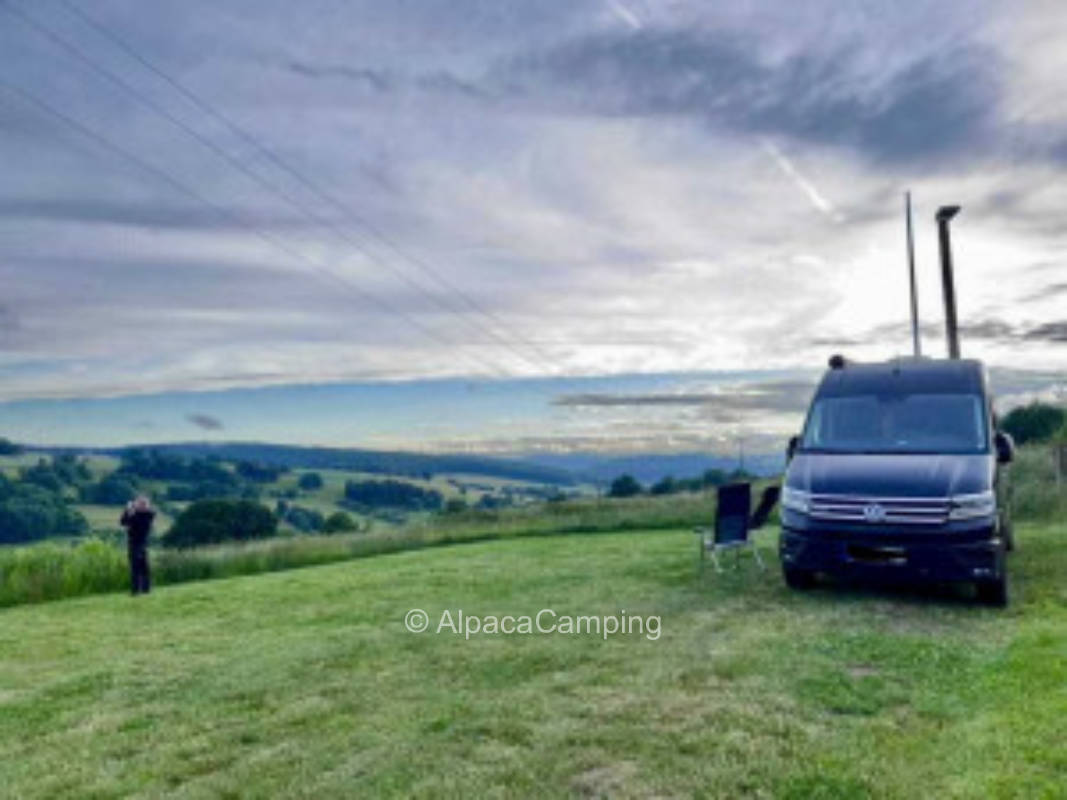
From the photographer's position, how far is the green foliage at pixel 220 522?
5334cm

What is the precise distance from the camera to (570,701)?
20.7 feet

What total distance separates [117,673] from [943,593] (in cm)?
922

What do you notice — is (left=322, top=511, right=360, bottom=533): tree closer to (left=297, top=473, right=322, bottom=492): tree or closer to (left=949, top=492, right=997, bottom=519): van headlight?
(left=297, top=473, right=322, bottom=492): tree

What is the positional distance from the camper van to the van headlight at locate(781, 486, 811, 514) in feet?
0.04

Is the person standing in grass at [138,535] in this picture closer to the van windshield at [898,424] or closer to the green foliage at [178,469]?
the van windshield at [898,424]

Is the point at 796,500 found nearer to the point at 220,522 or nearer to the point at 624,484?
the point at 624,484

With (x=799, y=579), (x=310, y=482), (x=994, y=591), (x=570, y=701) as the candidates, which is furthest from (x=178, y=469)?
(x=570, y=701)

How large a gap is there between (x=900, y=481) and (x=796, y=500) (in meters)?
1.15

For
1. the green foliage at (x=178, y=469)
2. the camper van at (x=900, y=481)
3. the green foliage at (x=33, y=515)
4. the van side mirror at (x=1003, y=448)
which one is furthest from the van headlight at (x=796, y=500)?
the green foliage at (x=178, y=469)

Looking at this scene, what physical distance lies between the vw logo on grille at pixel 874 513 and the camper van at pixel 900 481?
0.04 ft

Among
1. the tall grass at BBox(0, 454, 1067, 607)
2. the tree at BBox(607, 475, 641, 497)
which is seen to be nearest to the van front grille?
the tall grass at BBox(0, 454, 1067, 607)

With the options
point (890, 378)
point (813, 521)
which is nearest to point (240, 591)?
point (813, 521)

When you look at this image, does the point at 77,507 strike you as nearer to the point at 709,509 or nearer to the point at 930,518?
the point at 709,509

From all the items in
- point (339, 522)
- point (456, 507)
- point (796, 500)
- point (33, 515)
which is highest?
point (796, 500)
